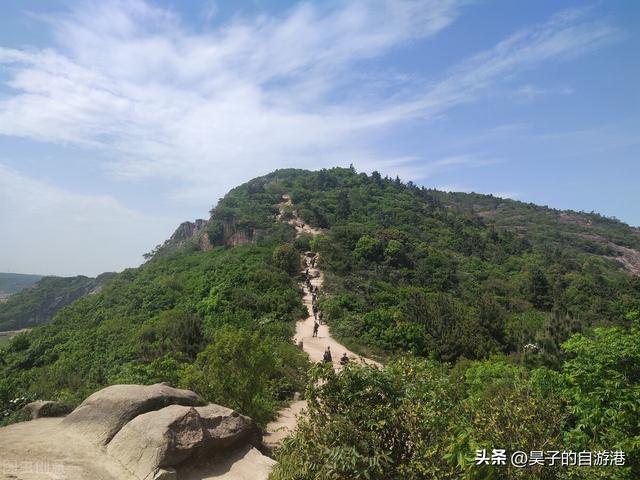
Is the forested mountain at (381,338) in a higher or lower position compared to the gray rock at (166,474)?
higher

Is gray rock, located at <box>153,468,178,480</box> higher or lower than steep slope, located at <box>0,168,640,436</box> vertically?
lower

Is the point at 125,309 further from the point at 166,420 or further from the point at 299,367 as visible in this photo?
the point at 166,420

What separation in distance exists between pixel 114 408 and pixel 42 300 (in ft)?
231

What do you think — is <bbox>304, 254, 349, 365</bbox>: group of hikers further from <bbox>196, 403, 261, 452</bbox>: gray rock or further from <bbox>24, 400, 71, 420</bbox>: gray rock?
<bbox>24, 400, 71, 420</bbox>: gray rock

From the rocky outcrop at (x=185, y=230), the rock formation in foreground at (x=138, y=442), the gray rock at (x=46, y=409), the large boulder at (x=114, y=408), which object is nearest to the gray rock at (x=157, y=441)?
the rock formation in foreground at (x=138, y=442)

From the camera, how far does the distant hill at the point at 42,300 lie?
60.9 meters

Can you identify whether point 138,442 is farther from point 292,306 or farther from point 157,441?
point 292,306

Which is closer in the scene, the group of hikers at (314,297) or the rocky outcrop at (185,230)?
the group of hikers at (314,297)

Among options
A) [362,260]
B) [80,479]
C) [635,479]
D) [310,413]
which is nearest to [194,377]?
[80,479]

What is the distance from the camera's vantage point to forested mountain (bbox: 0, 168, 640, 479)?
5.76 metres

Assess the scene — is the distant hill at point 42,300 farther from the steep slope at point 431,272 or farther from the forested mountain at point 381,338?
the forested mountain at point 381,338


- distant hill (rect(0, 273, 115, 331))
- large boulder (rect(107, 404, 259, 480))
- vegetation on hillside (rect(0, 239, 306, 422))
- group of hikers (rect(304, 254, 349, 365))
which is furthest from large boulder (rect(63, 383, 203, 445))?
distant hill (rect(0, 273, 115, 331))

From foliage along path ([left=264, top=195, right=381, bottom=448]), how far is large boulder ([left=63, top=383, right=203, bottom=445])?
2.54 metres

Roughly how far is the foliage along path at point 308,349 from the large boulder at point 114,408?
254 cm
